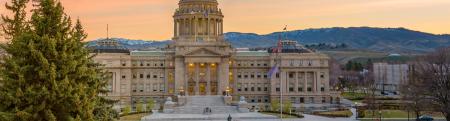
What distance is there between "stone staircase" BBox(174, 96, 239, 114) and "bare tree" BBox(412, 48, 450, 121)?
34317mm

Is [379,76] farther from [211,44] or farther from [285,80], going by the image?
[211,44]

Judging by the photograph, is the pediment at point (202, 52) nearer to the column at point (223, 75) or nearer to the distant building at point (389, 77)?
the column at point (223, 75)

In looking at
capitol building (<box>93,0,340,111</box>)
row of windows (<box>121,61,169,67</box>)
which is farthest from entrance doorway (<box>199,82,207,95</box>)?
row of windows (<box>121,61,169,67</box>)

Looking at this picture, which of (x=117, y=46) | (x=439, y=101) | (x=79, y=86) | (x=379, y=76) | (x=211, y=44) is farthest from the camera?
(x=379, y=76)

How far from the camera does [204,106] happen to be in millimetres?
99500

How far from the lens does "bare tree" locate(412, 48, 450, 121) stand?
6812 centimetres

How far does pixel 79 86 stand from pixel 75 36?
10.1 feet

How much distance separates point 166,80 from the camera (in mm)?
117062

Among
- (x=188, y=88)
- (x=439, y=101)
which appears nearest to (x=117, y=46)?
(x=188, y=88)

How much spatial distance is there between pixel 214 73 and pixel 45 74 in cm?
8618

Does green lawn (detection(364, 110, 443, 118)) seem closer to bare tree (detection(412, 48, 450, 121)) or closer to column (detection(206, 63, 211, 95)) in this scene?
bare tree (detection(412, 48, 450, 121))

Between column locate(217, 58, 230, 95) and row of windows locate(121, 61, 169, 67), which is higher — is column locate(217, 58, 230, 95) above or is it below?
below

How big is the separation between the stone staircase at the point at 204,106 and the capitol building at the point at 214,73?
6.50 meters

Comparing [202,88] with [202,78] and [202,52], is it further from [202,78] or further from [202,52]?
[202,52]
